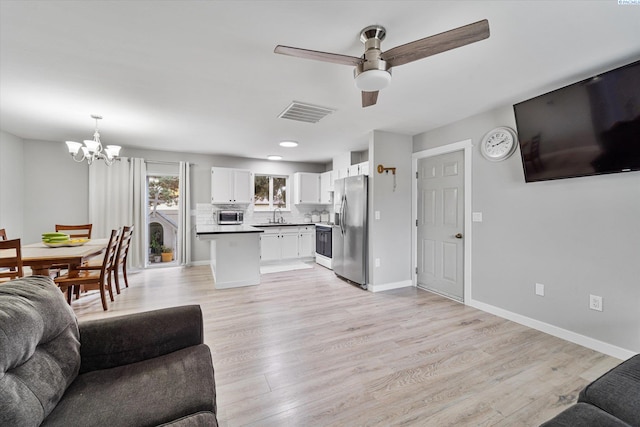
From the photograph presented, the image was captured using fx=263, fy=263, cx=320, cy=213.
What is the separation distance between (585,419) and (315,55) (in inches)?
83.0

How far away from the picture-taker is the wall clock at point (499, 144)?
297cm

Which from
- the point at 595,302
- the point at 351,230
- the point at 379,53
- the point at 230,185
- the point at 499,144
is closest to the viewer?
the point at 379,53

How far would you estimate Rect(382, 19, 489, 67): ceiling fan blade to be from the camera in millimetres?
1451

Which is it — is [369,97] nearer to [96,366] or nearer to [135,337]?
[135,337]

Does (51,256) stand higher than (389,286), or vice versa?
(51,256)

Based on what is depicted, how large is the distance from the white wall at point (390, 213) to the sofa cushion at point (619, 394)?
9.65 ft

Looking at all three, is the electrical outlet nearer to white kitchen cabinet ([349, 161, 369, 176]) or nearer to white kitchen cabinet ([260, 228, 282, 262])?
white kitchen cabinet ([349, 161, 369, 176])

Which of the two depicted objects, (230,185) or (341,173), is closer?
(341,173)

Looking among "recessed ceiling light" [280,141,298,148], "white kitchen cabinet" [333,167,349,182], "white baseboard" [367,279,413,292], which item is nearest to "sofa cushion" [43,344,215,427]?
"white baseboard" [367,279,413,292]

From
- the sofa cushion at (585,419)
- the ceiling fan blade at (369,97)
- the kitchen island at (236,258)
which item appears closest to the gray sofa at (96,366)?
the sofa cushion at (585,419)

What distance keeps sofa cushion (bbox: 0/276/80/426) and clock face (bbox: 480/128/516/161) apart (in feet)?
13.1

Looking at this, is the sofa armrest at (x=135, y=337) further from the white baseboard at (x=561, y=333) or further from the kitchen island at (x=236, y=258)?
the white baseboard at (x=561, y=333)

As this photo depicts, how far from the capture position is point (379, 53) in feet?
5.79

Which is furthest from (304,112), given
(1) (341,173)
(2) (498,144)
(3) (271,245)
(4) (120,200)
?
(4) (120,200)
